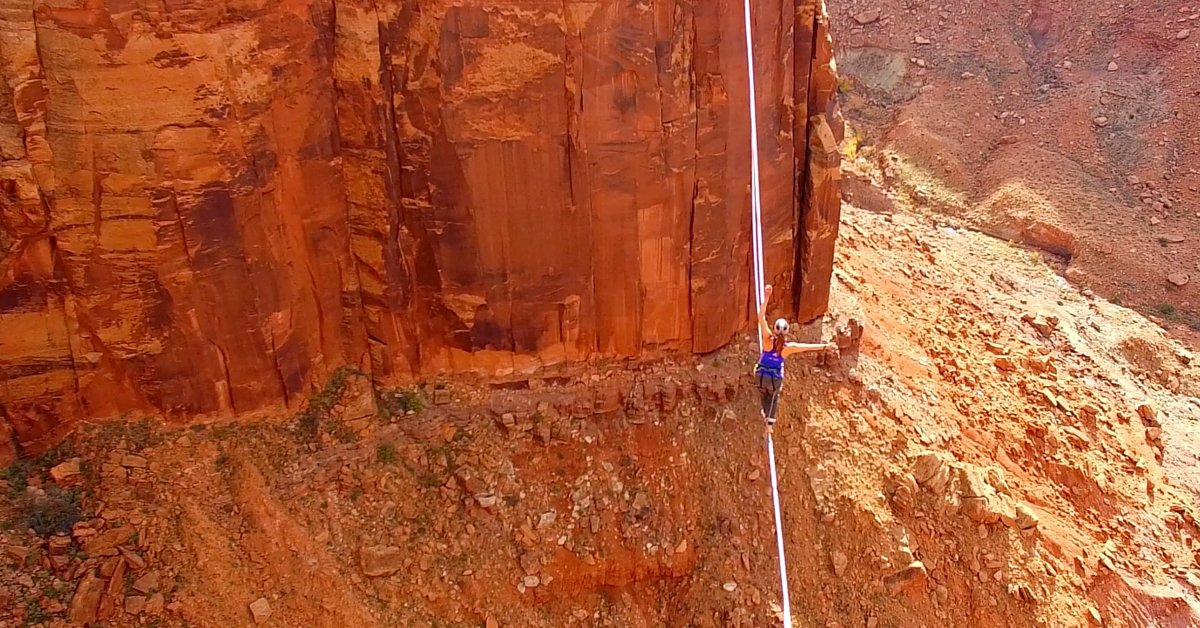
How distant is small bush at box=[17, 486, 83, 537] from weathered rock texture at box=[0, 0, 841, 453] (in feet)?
2.23

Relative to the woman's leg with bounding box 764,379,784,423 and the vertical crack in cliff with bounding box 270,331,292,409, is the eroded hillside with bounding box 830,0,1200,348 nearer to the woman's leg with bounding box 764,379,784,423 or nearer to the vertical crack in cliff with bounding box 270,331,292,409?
the woman's leg with bounding box 764,379,784,423

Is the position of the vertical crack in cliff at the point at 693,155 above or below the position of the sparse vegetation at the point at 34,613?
above

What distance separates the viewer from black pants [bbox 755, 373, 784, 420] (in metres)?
11.2

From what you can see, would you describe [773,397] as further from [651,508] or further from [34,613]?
[34,613]

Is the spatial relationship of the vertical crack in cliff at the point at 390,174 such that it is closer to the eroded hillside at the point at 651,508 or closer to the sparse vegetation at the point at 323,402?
the sparse vegetation at the point at 323,402

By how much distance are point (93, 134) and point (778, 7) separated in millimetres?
7745

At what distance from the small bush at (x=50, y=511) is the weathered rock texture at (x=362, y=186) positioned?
680mm

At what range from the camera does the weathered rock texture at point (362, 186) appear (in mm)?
9828

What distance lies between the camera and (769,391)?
1145 cm

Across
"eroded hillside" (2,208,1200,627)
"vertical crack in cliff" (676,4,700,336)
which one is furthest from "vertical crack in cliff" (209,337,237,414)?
"vertical crack in cliff" (676,4,700,336)

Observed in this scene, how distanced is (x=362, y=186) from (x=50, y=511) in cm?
455

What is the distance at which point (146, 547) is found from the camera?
1063 cm

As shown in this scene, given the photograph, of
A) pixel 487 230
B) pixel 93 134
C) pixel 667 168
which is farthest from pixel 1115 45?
pixel 93 134

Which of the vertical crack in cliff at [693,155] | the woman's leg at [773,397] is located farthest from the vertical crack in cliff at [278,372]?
the woman's leg at [773,397]
